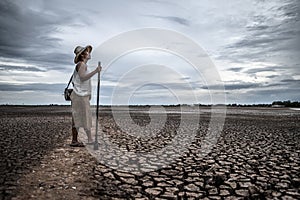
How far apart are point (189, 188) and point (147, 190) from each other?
23.4 inches

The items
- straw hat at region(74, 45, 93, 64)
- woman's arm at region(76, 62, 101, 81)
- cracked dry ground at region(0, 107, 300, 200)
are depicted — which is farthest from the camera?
straw hat at region(74, 45, 93, 64)

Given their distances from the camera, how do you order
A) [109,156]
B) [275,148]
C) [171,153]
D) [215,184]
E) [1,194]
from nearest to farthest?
[1,194], [215,184], [109,156], [171,153], [275,148]

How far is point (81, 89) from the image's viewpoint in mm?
5879

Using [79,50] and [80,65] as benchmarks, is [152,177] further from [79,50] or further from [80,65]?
[79,50]

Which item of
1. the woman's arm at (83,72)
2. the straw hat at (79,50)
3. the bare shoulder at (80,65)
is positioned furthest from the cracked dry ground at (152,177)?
the straw hat at (79,50)

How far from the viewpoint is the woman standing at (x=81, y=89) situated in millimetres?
5695

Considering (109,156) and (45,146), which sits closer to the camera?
(109,156)

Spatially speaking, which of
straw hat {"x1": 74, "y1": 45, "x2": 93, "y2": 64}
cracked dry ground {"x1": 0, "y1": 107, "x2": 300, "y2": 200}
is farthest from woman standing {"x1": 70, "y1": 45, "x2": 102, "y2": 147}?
cracked dry ground {"x1": 0, "y1": 107, "x2": 300, "y2": 200}

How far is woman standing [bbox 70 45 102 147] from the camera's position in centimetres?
570

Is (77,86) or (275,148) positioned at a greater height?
(77,86)

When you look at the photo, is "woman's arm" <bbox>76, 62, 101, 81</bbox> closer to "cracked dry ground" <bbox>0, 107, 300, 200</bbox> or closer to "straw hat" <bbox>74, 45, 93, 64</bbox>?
"straw hat" <bbox>74, 45, 93, 64</bbox>

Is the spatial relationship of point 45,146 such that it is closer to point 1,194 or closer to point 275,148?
point 1,194

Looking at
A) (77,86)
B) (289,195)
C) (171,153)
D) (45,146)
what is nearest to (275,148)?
(171,153)

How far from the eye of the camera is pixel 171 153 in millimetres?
5785
